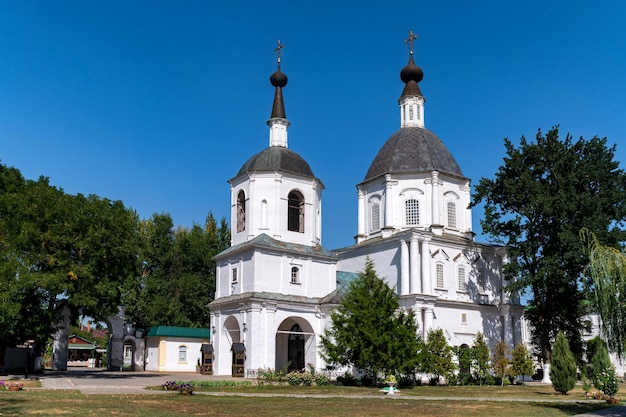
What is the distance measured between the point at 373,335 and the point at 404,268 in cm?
979

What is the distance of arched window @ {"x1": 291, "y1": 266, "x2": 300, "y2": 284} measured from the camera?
115 feet

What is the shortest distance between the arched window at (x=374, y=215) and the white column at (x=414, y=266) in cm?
471

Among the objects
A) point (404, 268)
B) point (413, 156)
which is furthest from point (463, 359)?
point (413, 156)

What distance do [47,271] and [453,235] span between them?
2231 centimetres

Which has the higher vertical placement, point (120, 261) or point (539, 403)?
point (120, 261)

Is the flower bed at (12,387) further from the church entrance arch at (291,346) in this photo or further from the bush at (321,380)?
the church entrance arch at (291,346)

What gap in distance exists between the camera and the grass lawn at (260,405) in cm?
1551

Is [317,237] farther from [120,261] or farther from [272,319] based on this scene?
[120,261]

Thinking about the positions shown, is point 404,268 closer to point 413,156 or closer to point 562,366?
point 413,156

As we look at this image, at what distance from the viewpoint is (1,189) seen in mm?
34500

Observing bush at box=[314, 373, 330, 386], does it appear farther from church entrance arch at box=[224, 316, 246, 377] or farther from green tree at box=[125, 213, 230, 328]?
green tree at box=[125, 213, 230, 328]

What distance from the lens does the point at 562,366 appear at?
77.7 feet

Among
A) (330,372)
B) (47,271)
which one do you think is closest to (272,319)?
(330,372)

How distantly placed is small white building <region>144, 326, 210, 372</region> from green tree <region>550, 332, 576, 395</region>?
958 inches
